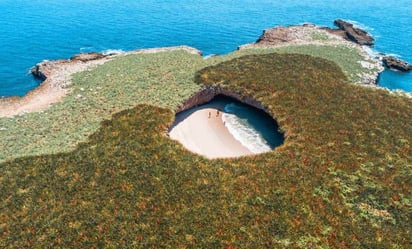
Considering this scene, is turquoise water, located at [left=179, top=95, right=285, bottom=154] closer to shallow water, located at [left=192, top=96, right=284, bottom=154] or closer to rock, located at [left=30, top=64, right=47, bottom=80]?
shallow water, located at [left=192, top=96, right=284, bottom=154]

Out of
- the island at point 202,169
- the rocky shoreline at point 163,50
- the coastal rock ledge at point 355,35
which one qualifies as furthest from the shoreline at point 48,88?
the coastal rock ledge at point 355,35

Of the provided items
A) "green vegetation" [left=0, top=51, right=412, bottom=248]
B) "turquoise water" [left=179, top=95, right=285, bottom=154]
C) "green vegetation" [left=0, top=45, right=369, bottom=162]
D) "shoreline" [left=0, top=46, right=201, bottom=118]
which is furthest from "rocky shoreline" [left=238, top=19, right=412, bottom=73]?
"green vegetation" [left=0, top=51, right=412, bottom=248]

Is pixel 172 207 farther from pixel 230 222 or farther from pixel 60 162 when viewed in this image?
pixel 60 162

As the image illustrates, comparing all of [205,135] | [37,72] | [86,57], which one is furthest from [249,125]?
[37,72]

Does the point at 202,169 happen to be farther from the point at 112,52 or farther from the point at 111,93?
the point at 112,52

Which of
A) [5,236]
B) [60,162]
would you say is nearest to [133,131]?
[60,162]

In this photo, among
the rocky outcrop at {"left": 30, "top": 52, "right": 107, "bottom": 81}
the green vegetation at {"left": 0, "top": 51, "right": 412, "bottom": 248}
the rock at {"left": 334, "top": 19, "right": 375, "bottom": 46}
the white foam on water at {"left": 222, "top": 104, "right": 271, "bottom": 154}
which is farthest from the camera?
the rock at {"left": 334, "top": 19, "right": 375, "bottom": 46}
